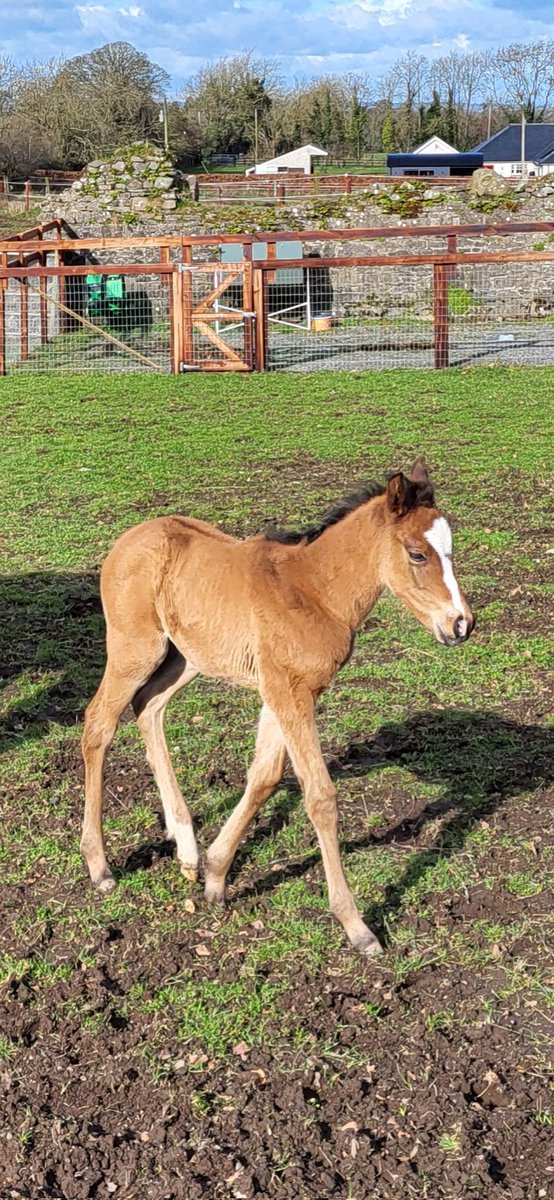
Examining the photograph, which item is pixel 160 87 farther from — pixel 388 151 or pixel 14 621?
pixel 14 621

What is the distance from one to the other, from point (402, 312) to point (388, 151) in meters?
56.2

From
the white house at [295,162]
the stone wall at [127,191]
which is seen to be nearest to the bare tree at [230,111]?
the white house at [295,162]

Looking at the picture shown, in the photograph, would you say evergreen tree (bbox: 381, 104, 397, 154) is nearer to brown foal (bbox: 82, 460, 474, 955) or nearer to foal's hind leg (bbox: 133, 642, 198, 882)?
foal's hind leg (bbox: 133, 642, 198, 882)

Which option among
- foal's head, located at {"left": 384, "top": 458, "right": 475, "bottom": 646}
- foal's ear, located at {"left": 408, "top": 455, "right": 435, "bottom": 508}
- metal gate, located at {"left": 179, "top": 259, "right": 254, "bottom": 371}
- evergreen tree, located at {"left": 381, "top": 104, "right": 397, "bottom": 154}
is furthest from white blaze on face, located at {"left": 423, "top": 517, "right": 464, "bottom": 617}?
evergreen tree, located at {"left": 381, "top": 104, "right": 397, "bottom": 154}

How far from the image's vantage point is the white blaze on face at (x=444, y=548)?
414 centimetres

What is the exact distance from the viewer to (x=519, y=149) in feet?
228

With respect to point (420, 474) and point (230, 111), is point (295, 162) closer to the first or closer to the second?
point (230, 111)

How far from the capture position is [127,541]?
4.79m

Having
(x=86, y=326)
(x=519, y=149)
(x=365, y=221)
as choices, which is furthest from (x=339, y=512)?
(x=519, y=149)

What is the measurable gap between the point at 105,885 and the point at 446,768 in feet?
6.05

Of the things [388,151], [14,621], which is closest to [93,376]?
[14,621]

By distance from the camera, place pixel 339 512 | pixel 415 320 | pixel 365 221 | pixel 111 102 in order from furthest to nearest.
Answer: pixel 111 102 → pixel 365 221 → pixel 415 320 → pixel 339 512

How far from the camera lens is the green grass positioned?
428 centimetres

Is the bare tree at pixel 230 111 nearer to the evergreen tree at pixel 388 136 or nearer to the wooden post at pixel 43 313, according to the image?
the evergreen tree at pixel 388 136
